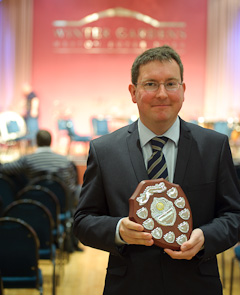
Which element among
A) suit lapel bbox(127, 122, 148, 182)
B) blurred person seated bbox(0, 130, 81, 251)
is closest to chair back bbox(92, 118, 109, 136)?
blurred person seated bbox(0, 130, 81, 251)

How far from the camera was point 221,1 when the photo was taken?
1205 centimetres

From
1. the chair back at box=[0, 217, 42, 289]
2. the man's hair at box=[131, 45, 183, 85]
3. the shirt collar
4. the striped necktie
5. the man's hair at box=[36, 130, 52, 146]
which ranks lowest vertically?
the chair back at box=[0, 217, 42, 289]

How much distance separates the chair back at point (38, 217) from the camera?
3184 mm

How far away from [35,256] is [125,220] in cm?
159

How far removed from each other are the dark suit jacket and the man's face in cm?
12

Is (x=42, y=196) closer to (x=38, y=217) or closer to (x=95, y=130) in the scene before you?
(x=38, y=217)

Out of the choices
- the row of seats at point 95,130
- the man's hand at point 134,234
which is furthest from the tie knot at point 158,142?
the row of seats at point 95,130

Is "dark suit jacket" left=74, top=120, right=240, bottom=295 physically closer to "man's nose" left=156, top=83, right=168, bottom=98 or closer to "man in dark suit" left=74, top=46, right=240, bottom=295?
"man in dark suit" left=74, top=46, right=240, bottom=295

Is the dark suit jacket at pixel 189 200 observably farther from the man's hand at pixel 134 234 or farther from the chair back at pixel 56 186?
the chair back at pixel 56 186

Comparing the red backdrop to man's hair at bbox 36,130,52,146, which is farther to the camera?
the red backdrop

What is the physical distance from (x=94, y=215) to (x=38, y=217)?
181cm

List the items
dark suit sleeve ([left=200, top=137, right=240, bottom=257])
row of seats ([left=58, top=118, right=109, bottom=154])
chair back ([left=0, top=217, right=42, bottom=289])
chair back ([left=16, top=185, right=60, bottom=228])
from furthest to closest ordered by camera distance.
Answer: row of seats ([left=58, top=118, right=109, bottom=154]) < chair back ([left=16, top=185, right=60, bottom=228]) < chair back ([left=0, top=217, right=42, bottom=289]) < dark suit sleeve ([left=200, top=137, right=240, bottom=257])

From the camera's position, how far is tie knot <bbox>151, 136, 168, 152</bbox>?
1533mm

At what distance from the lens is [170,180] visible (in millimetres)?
1506
